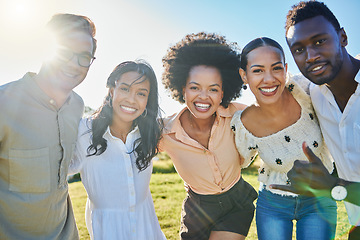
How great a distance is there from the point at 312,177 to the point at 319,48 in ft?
4.13

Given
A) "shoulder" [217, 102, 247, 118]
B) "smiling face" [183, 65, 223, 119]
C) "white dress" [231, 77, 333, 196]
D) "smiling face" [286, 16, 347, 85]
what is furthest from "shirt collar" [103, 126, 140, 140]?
"smiling face" [286, 16, 347, 85]

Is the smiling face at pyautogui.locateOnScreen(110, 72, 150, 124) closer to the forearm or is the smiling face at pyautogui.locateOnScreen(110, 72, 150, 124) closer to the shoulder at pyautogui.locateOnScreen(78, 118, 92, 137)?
the shoulder at pyautogui.locateOnScreen(78, 118, 92, 137)

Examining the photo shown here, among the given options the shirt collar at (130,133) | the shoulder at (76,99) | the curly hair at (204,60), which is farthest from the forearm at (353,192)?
the shoulder at (76,99)

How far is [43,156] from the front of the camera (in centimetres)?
294

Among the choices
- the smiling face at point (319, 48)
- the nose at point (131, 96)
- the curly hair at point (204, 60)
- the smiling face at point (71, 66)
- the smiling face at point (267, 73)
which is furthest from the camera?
the curly hair at point (204, 60)

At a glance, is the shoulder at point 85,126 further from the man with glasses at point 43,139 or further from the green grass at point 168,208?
the green grass at point 168,208

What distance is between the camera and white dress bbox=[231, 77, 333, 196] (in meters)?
3.35

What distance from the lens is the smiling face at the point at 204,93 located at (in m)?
→ 3.71

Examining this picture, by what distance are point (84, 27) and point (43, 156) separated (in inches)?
56.7

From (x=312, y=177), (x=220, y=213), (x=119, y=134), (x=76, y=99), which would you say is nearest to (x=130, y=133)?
(x=119, y=134)

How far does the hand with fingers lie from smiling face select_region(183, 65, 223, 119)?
1.37 metres

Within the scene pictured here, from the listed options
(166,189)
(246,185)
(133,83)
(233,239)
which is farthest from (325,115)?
(166,189)

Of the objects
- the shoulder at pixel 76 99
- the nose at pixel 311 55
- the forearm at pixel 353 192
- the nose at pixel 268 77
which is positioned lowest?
the forearm at pixel 353 192

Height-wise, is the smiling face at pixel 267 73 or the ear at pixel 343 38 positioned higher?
the ear at pixel 343 38
